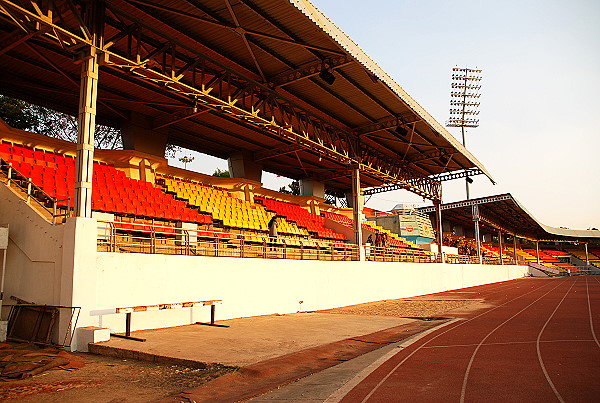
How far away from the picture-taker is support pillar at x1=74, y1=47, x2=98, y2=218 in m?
9.93

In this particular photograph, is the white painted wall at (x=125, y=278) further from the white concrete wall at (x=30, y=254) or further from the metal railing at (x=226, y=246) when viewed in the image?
the metal railing at (x=226, y=246)

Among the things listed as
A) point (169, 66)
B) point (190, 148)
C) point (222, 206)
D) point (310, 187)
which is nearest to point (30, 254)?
point (169, 66)

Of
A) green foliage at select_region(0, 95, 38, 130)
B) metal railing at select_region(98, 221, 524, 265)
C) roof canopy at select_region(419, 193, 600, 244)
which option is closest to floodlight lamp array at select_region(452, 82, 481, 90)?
roof canopy at select_region(419, 193, 600, 244)

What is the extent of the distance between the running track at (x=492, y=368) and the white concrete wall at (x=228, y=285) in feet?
18.9

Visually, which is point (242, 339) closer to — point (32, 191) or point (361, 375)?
point (361, 375)

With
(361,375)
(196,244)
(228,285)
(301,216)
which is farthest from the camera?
(301,216)

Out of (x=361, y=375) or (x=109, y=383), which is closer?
(x=109, y=383)

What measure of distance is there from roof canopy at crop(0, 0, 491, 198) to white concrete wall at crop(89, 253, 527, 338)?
16.9ft

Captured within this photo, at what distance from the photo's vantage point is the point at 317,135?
2048cm

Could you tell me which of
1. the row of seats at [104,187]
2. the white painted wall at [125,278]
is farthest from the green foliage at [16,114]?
the white painted wall at [125,278]

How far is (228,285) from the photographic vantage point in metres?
13.4

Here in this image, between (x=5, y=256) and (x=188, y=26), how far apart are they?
8.04 m

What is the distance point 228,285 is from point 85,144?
564 centimetres

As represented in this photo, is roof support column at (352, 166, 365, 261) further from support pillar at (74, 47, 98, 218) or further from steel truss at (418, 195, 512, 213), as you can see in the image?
steel truss at (418, 195, 512, 213)
